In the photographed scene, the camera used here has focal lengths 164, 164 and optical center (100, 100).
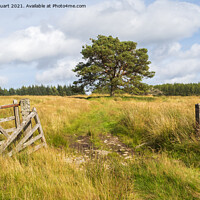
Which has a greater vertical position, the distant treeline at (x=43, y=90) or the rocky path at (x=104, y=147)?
the distant treeline at (x=43, y=90)

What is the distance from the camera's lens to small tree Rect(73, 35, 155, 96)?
2558 centimetres

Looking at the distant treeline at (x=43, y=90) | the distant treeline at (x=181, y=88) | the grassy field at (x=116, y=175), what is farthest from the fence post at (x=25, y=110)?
the distant treeline at (x=43, y=90)

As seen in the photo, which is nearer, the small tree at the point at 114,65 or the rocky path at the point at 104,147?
the rocky path at the point at 104,147

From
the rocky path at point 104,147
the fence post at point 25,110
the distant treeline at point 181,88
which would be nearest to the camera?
the rocky path at point 104,147

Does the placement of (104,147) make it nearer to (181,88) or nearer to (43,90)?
(181,88)

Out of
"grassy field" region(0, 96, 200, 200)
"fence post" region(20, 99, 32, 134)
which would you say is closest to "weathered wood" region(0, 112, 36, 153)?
"fence post" region(20, 99, 32, 134)

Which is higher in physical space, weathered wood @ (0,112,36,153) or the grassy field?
weathered wood @ (0,112,36,153)

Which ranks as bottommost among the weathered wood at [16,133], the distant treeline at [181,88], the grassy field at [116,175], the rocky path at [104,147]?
the rocky path at [104,147]

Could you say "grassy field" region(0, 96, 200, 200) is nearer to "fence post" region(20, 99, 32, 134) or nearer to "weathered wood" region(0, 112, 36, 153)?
"weathered wood" region(0, 112, 36, 153)

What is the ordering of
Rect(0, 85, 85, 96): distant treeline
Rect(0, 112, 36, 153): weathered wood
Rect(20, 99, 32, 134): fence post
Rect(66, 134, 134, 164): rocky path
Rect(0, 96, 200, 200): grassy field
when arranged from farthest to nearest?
1. Rect(0, 85, 85, 96): distant treeline
2. Rect(20, 99, 32, 134): fence post
3. Rect(66, 134, 134, 164): rocky path
4. Rect(0, 112, 36, 153): weathered wood
5. Rect(0, 96, 200, 200): grassy field

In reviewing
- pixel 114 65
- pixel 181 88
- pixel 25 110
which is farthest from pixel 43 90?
pixel 25 110

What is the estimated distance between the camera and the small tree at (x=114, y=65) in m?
25.6

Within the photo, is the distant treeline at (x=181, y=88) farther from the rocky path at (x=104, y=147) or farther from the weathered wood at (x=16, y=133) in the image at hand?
the weathered wood at (x=16, y=133)

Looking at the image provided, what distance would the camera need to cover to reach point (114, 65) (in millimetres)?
25750
